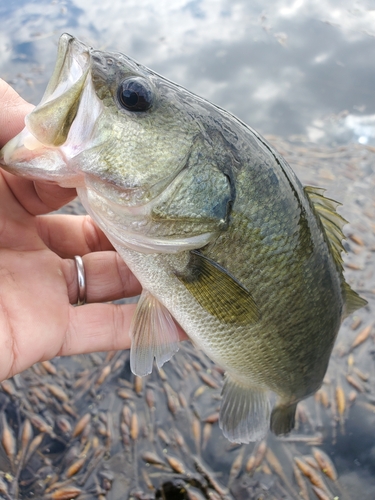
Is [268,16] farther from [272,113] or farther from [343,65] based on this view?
[272,113]

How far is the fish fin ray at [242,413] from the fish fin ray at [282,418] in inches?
3.7

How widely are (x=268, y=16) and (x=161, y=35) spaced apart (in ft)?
8.43

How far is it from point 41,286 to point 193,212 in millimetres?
927

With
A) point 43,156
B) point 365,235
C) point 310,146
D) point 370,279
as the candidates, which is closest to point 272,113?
point 310,146

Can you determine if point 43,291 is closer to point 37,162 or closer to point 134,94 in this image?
point 37,162

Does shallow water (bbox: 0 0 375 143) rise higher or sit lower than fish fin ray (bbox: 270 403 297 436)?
higher

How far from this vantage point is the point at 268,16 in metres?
9.46

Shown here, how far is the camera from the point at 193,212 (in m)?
1.69

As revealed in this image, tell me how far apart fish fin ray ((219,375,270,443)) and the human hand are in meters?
0.64

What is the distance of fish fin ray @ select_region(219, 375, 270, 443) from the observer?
2398 mm

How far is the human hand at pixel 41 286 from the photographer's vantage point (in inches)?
77.1

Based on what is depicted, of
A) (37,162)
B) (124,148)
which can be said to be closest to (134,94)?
(124,148)

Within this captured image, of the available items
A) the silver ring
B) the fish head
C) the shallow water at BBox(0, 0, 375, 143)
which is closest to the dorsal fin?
the fish head

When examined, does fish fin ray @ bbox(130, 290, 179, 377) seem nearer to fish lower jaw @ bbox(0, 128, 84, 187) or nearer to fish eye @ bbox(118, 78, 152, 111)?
fish lower jaw @ bbox(0, 128, 84, 187)
